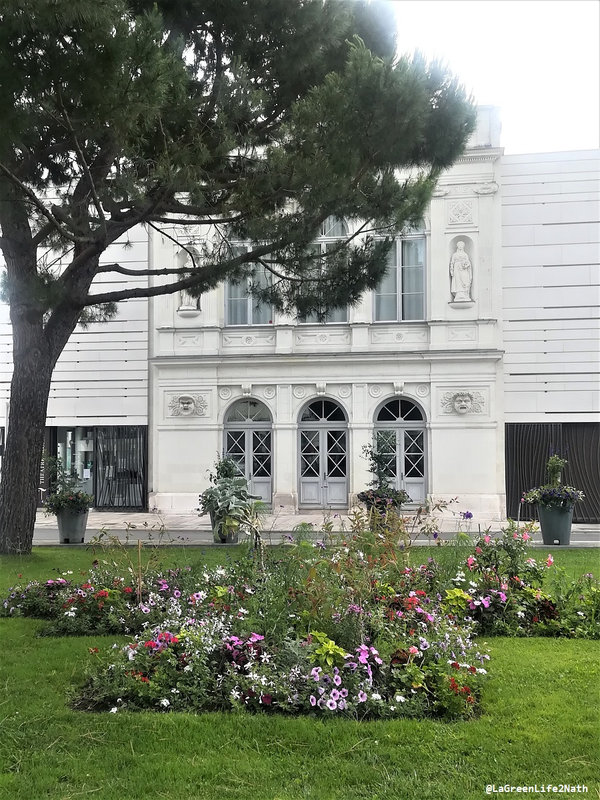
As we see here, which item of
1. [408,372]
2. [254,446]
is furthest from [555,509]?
[254,446]

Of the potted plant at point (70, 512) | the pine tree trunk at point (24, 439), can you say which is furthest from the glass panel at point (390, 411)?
the pine tree trunk at point (24, 439)

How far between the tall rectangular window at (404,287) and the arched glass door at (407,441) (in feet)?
7.90

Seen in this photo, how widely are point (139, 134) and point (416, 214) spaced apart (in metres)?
4.76

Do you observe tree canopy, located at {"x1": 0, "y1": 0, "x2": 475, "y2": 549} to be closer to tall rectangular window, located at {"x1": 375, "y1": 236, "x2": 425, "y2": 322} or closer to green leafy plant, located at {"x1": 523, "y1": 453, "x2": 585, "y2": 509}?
green leafy plant, located at {"x1": 523, "y1": 453, "x2": 585, "y2": 509}

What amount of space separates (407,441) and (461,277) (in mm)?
4637

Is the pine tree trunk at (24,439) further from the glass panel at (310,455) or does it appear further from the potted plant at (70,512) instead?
the glass panel at (310,455)

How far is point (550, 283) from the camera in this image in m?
19.6

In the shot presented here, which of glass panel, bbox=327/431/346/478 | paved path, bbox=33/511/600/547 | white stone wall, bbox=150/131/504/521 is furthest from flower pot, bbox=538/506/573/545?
glass panel, bbox=327/431/346/478

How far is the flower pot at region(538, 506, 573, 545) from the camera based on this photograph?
41.9 feet

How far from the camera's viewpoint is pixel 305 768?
3.65 metres

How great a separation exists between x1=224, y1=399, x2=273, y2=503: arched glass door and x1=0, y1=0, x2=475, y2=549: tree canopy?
28.8 feet

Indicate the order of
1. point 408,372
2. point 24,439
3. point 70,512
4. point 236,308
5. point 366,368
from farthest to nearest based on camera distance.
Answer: point 236,308
point 366,368
point 408,372
point 70,512
point 24,439

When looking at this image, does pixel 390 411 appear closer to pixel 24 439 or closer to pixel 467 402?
pixel 467 402

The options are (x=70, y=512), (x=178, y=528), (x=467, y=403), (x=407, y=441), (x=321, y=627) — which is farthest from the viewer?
(x=407, y=441)
